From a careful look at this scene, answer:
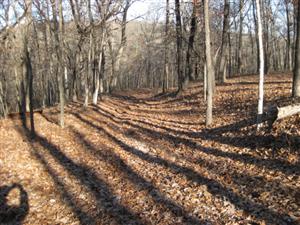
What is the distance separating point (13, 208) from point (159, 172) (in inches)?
163

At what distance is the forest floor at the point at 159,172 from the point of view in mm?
7012

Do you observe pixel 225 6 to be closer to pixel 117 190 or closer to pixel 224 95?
pixel 224 95

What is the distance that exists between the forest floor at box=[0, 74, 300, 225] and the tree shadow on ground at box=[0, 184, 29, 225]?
0.03 meters

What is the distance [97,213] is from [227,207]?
306 cm

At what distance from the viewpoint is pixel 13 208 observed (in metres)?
8.23

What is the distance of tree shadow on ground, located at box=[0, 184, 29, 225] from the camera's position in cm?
766

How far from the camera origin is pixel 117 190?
28.6 feet

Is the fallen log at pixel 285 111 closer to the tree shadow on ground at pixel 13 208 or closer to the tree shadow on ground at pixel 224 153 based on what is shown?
the tree shadow on ground at pixel 224 153

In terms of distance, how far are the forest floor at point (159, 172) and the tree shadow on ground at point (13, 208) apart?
1.1 inches

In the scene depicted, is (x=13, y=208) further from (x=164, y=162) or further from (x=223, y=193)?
(x=223, y=193)

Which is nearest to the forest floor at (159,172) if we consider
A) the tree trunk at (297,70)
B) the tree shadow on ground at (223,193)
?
the tree shadow on ground at (223,193)

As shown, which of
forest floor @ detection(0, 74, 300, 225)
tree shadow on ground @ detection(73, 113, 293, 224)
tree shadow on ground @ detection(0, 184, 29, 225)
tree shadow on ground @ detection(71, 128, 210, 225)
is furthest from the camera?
tree shadow on ground @ detection(0, 184, 29, 225)

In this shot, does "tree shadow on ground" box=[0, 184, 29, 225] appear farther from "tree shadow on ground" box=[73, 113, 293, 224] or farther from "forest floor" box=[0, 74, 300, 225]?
"tree shadow on ground" box=[73, 113, 293, 224]

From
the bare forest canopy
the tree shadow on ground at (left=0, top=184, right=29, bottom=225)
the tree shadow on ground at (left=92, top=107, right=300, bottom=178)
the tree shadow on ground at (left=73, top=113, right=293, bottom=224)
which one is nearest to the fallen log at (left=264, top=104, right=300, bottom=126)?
the bare forest canopy
